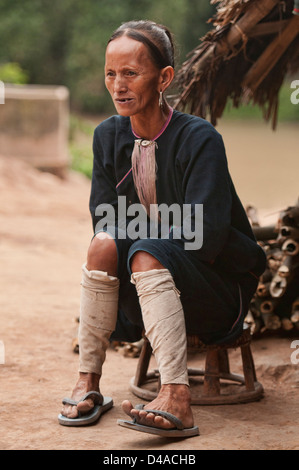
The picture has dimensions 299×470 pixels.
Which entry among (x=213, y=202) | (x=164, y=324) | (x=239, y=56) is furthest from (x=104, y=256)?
(x=239, y=56)

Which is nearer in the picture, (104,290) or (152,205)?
(104,290)

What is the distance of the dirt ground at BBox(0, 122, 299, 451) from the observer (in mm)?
2625

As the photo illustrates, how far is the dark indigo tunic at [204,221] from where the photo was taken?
2.82m

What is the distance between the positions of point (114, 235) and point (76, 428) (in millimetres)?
728

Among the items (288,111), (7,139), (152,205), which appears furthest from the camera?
(288,111)

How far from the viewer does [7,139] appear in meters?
11.5

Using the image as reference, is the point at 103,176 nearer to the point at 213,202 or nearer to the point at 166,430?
the point at 213,202

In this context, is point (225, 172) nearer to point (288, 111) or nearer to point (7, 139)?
point (7, 139)

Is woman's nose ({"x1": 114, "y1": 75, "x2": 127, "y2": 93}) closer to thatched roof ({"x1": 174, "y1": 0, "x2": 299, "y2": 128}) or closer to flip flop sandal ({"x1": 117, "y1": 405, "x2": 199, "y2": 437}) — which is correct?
thatched roof ({"x1": 174, "y1": 0, "x2": 299, "y2": 128})

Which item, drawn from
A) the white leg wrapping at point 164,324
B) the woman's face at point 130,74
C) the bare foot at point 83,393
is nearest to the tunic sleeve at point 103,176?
the woman's face at point 130,74

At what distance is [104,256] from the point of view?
111 inches

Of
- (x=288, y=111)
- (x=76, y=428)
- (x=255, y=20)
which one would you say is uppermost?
(x=255, y=20)

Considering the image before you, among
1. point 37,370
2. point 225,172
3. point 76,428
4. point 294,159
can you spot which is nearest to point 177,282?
point 225,172

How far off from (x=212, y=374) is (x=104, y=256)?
2.40ft
